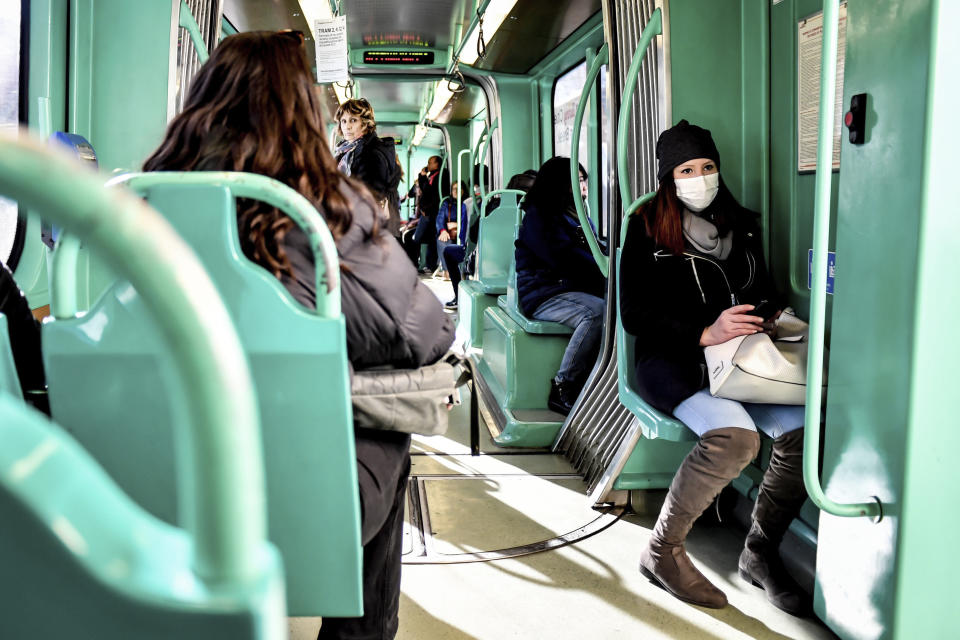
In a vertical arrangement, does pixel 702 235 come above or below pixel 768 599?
above

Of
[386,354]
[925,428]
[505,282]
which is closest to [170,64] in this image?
[386,354]

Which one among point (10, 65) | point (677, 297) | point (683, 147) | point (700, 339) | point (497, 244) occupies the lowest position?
point (700, 339)

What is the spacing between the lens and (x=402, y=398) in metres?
1.66

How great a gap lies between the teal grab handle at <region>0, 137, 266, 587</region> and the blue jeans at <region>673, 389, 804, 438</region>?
208cm

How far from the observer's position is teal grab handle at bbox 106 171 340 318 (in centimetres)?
133

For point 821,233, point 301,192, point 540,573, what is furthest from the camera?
point 540,573

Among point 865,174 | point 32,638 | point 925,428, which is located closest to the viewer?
point 32,638

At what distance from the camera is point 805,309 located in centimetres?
299

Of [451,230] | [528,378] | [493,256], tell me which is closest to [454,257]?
[451,230]

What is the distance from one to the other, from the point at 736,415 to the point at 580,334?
1.75 meters

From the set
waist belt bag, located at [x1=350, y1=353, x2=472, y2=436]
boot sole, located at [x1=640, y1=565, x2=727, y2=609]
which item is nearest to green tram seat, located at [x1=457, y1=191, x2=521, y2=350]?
boot sole, located at [x1=640, y1=565, x2=727, y2=609]

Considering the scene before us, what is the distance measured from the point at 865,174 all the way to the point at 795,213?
107 cm

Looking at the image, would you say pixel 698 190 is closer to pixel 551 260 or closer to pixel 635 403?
pixel 635 403

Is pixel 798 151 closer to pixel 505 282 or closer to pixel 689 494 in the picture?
→ pixel 689 494
